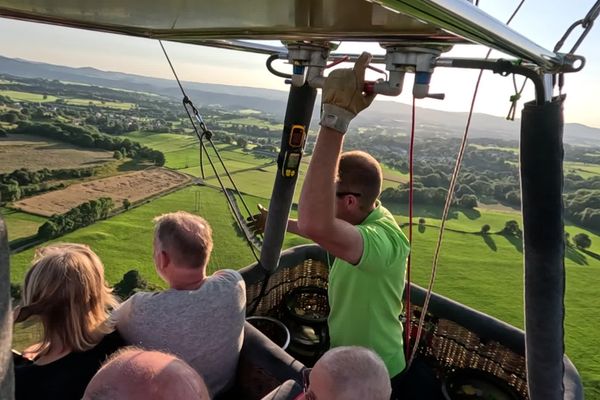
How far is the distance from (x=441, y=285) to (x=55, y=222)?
4.93 metres

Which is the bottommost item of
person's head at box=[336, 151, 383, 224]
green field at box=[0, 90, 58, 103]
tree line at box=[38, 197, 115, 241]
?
tree line at box=[38, 197, 115, 241]

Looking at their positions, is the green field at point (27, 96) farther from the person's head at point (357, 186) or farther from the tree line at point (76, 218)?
the person's head at point (357, 186)

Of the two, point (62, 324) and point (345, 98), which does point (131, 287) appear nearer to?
point (62, 324)

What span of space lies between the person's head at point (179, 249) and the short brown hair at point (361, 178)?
0.43m

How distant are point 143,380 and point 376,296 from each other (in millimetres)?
807

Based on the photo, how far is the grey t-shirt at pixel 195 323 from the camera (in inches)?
48.5

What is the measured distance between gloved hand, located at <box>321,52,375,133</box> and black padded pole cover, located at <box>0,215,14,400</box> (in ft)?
2.52

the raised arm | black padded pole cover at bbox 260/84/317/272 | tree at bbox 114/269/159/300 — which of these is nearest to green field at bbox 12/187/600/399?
tree at bbox 114/269/159/300

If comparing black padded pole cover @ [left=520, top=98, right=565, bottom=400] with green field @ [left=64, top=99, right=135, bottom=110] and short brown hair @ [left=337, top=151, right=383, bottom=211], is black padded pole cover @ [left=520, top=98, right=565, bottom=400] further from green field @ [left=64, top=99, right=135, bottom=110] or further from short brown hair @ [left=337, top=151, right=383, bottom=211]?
green field @ [left=64, top=99, right=135, bottom=110]

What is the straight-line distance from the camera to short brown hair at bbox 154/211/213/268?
1.27 metres

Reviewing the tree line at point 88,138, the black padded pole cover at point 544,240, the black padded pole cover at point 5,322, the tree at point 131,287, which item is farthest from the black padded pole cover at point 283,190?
the tree line at point 88,138

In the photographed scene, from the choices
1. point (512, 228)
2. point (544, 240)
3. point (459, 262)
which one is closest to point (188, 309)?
point (544, 240)

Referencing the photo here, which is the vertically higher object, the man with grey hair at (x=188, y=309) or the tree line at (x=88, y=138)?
the man with grey hair at (x=188, y=309)

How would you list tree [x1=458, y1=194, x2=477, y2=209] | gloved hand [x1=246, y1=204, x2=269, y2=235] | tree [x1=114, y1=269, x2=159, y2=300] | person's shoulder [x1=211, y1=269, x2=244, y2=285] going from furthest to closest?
tree [x1=458, y1=194, x2=477, y2=209] < gloved hand [x1=246, y1=204, x2=269, y2=235] < tree [x1=114, y1=269, x2=159, y2=300] < person's shoulder [x1=211, y1=269, x2=244, y2=285]
